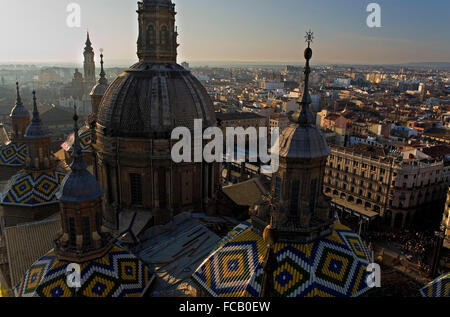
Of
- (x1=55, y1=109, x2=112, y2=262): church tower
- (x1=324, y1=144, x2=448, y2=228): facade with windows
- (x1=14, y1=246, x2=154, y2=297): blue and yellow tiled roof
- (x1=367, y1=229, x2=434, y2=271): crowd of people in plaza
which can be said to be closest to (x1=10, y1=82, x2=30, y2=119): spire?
(x1=55, y1=109, x2=112, y2=262): church tower

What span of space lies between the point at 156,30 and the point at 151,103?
590cm

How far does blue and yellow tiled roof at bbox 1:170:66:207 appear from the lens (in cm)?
2844

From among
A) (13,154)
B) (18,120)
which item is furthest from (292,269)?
(18,120)

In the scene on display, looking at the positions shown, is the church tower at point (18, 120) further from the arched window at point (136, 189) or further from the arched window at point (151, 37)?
the arched window at point (136, 189)

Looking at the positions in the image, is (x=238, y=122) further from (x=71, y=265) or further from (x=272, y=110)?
(x=71, y=265)

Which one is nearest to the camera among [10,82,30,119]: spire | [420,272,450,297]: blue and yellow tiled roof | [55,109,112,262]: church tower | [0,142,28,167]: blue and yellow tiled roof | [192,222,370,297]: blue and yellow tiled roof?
[192,222,370,297]: blue and yellow tiled roof

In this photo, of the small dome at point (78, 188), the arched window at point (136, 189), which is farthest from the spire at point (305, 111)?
the arched window at point (136, 189)

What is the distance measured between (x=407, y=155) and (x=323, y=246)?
4222cm

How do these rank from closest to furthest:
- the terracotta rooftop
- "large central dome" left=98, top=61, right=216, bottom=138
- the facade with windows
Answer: "large central dome" left=98, top=61, right=216, bottom=138
the facade with windows
the terracotta rooftop

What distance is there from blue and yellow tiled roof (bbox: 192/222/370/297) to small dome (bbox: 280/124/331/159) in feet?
12.6

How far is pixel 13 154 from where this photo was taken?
36938mm

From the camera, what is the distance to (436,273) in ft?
113

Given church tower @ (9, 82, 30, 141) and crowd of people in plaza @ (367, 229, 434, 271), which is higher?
church tower @ (9, 82, 30, 141)

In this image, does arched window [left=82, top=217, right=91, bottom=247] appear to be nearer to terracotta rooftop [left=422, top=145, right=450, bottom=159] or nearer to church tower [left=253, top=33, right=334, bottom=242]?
church tower [left=253, top=33, right=334, bottom=242]
